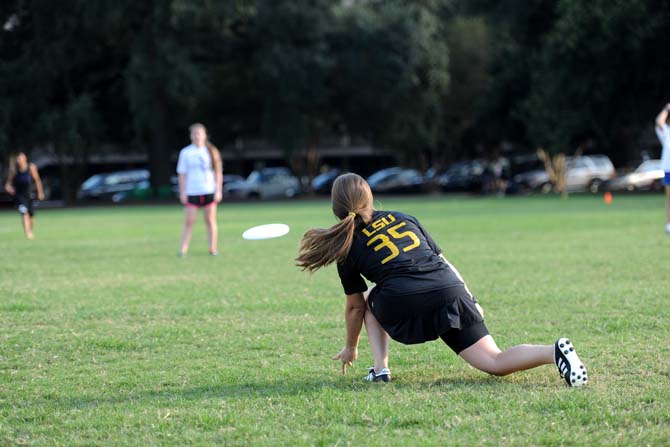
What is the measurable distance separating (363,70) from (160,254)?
31.9 meters

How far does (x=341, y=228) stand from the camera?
18.9 feet

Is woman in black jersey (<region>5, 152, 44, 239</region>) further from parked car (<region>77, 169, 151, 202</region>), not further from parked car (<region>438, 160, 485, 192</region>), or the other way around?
parked car (<region>438, 160, 485, 192</region>)

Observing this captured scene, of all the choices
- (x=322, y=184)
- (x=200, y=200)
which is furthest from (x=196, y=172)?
(x=322, y=184)

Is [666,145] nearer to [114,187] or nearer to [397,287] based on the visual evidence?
[397,287]

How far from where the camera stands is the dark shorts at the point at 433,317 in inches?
225

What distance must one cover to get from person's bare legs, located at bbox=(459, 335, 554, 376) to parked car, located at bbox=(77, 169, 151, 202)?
1852 inches

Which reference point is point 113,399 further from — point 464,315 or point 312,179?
point 312,179

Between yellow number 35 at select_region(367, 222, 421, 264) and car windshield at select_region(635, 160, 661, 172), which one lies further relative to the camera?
car windshield at select_region(635, 160, 661, 172)

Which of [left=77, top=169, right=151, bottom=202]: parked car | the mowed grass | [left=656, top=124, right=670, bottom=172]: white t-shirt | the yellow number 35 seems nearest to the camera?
the mowed grass

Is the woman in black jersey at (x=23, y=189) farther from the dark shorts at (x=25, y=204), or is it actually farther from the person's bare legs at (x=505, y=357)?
the person's bare legs at (x=505, y=357)

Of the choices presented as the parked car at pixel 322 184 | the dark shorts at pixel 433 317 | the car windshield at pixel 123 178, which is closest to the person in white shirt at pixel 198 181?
the dark shorts at pixel 433 317

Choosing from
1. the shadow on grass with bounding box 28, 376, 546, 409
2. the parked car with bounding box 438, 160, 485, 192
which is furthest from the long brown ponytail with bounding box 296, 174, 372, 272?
the parked car with bounding box 438, 160, 485, 192

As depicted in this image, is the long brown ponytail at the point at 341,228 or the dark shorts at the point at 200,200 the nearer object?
the long brown ponytail at the point at 341,228

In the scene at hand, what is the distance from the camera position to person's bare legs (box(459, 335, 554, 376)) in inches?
221
